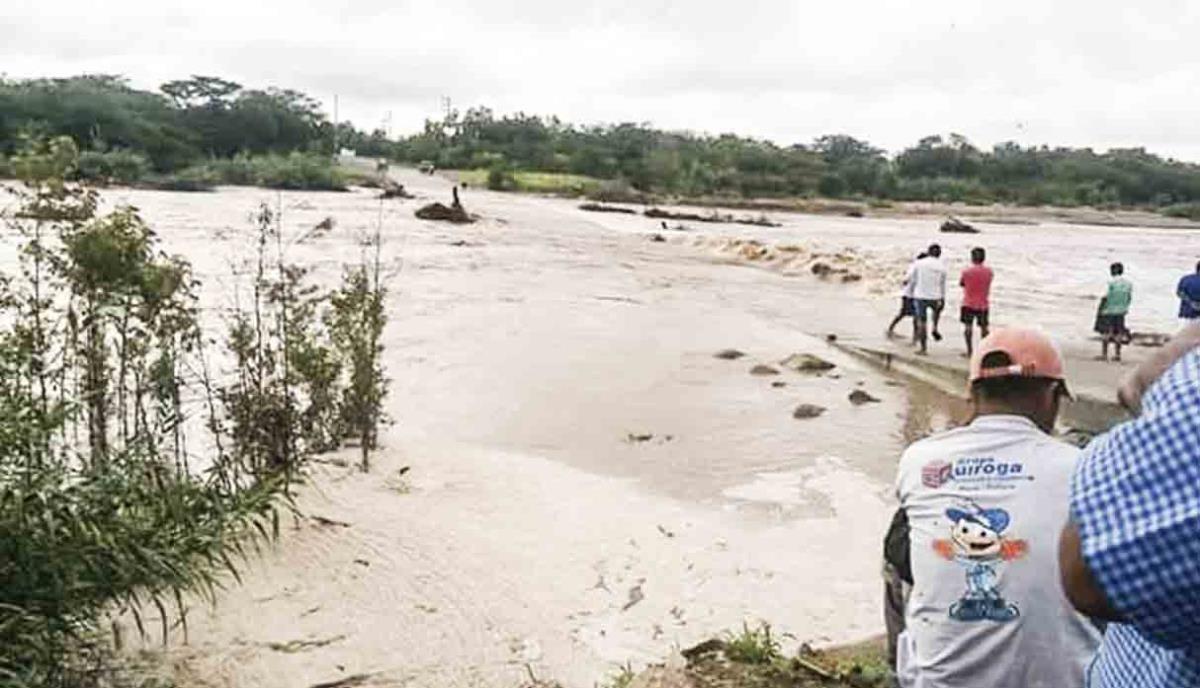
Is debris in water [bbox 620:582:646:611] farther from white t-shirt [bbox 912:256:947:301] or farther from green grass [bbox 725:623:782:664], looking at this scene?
white t-shirt [bbox 912:256:947:301]

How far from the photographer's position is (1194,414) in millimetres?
1490

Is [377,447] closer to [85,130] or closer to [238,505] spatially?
[238,505]

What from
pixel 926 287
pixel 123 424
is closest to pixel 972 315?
pixel 926 287

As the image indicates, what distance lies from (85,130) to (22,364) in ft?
241

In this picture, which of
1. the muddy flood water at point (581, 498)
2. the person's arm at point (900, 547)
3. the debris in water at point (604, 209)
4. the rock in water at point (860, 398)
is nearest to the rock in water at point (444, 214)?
the debris in water at point (604, 209)

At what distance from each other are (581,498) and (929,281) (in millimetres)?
9147

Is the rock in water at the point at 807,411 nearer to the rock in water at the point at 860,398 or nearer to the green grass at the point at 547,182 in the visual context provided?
the rock in water at the point at 860,398

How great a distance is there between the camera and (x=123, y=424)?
841cm

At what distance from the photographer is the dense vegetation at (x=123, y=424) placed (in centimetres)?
511

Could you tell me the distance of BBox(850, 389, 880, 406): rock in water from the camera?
1415 cm

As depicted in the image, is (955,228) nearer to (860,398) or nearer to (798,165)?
(798,165)

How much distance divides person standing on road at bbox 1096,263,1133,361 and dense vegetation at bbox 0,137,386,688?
34.9ft

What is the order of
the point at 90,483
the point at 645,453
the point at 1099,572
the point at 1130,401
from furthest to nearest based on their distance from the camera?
1. the point at 645,453
2. the point at 90,483
3. the point at 1130,401
4. the point at 1099,572

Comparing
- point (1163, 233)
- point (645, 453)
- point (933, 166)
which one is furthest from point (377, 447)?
point (933, 166)
